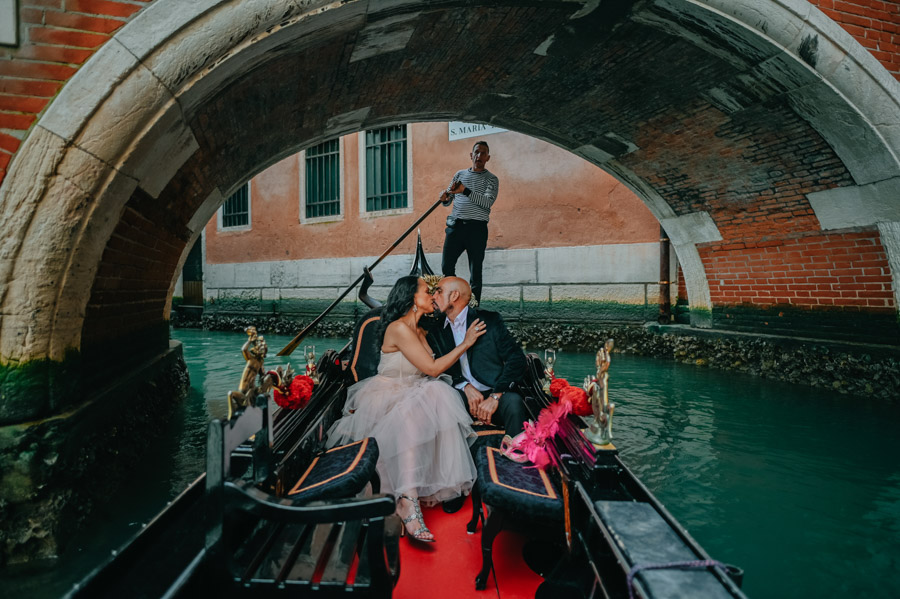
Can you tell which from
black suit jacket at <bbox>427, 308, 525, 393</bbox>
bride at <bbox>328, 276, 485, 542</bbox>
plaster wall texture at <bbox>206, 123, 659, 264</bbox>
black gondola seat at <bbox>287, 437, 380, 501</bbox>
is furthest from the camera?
plaster wall texture at <bbox>206, 123, 659, 264</bbox>

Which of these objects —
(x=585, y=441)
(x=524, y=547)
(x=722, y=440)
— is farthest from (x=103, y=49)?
(x=722, y=440)

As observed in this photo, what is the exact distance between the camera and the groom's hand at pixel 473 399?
243cm

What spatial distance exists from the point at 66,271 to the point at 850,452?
4.27m

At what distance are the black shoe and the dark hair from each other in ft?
2.68

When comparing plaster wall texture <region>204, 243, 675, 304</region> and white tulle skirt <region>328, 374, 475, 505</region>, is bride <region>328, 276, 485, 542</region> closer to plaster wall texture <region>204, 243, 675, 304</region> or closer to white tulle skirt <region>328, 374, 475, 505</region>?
white tulle skirt <region>328, 374, 475, 505</region>

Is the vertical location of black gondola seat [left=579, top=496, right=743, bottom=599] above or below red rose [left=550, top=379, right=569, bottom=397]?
below

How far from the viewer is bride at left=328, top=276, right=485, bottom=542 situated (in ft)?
6.26

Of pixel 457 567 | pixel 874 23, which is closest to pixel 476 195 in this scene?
pixel 874 23

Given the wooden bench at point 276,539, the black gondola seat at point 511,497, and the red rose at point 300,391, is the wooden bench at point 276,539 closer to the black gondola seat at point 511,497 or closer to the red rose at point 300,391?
the black gondola seat at point 511,497

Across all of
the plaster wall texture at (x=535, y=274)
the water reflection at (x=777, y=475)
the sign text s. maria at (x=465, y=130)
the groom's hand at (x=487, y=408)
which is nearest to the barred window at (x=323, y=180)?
the plaster wall texture at (x=535, y=274)

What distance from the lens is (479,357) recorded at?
2.54 meters

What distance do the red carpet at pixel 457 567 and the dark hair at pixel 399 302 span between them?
91 centimetres

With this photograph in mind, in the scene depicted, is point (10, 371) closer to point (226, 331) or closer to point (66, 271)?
point (66, 271)

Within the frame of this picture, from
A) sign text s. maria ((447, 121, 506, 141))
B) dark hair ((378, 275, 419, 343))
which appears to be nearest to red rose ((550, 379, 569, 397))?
dark hair ((378, 275, 419, 343))
